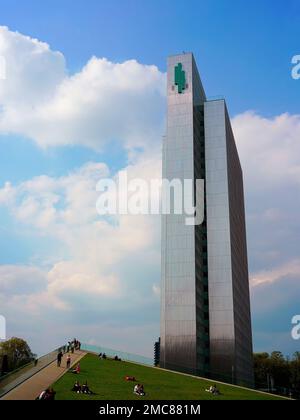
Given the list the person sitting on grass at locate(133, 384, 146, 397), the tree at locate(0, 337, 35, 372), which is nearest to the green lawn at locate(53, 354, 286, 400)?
the person sitting on grass at locate(133, 384, 146, 397)

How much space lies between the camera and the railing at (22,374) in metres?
42.8

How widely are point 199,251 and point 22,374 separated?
196ft

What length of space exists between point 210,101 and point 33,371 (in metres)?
82.1

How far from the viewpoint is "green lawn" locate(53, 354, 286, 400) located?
4514 cm

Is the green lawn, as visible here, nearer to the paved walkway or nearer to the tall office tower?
the paved walkway

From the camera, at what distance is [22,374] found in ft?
161

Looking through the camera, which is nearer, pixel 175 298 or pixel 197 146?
pixel 175 298

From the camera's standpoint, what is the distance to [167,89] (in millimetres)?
111062

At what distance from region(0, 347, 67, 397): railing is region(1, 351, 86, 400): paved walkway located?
1.45ft

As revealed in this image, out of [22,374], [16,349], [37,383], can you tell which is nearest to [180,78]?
[22,374]

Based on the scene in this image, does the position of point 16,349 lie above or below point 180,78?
below

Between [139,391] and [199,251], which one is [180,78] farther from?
[139,391]
